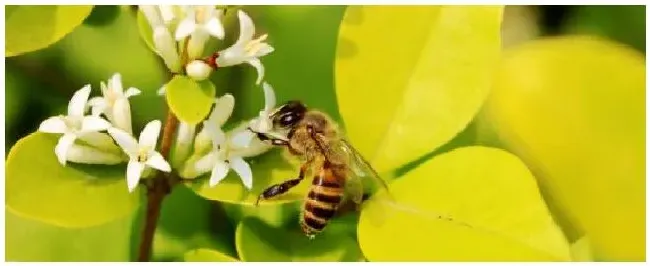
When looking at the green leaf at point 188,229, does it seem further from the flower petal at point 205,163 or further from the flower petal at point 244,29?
the flower petal at point 244,29

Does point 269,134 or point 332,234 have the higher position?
point 269,134

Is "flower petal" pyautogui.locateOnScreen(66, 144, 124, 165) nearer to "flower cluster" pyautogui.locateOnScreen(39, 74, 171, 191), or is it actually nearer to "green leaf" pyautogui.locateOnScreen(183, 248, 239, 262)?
"flower cluster" pyautogui.locateOnScreen(39, 74, 171, 191)

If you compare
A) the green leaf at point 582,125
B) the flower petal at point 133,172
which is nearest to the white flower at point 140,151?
the flower petal at point 133,172

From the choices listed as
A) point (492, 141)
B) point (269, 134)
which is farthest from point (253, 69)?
point (492, 141)

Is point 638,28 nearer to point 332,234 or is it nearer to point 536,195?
point 536,195

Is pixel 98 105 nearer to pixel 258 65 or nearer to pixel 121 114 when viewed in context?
pixel 121 114

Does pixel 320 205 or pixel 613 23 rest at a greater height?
pixel 613 23

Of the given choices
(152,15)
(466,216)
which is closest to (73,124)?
(152,15)
